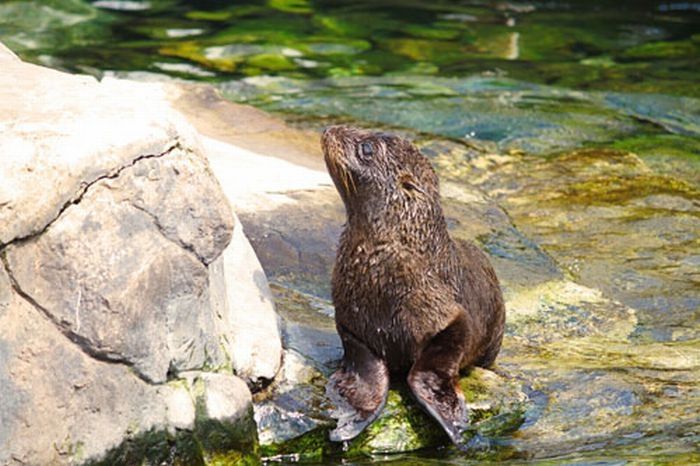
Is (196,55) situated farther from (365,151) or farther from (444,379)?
(444,379)

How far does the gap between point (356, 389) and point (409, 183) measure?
3.54 feet

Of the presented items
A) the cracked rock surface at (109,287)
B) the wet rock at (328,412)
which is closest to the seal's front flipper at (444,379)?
the wet rock at (328,412)

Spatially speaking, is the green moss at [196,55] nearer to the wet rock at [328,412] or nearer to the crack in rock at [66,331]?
the wet rock at [328,412]

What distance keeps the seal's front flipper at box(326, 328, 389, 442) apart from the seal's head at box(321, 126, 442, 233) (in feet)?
2.08

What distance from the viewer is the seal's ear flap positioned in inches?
272

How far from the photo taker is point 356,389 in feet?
21.5

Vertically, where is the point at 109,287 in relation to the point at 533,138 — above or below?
above

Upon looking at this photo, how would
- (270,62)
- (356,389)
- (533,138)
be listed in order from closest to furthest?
(356,389)
(533,138)
(270,62)

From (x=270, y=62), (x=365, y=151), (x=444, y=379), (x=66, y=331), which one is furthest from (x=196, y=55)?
(x=66, y=331)

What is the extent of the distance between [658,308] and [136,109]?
13.9ft

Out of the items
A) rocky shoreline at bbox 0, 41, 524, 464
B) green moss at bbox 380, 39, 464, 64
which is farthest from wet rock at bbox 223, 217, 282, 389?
green moss at bbox 380, 39, 464, 64

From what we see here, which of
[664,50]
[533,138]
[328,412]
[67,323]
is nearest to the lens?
[67,323]

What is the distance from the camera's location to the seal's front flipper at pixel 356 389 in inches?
249

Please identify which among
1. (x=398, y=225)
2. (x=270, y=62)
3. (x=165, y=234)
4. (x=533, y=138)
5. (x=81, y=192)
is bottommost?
(x=533, y=138)
